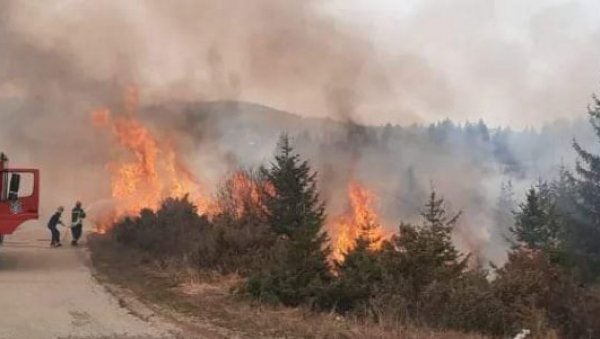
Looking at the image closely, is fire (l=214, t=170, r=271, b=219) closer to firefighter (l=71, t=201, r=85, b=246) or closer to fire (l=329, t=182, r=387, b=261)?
firefighter (l=71, t=201, r=85, b=246)

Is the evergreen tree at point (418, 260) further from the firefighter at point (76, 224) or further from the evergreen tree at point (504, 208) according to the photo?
the evergreen tree at point (504, 208)

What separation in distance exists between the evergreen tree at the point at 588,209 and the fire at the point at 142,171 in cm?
1420

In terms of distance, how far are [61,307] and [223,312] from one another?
2356 millimetres

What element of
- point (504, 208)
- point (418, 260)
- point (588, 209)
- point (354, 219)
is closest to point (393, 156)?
point (504, 208)

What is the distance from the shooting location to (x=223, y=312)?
9.51 metres

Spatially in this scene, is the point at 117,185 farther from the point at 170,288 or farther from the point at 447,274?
the point at 447,274

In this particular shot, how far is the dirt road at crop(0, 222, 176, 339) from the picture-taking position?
8039 millimetres

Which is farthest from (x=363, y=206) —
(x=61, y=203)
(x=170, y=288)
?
(x=170, y=288)

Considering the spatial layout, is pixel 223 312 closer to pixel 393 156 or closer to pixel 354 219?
pixel 354 219

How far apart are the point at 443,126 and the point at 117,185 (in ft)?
99.5

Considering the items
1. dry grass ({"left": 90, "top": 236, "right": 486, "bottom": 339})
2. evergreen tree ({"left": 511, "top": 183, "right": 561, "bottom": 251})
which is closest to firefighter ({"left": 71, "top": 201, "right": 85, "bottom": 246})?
dry grass ({"left": 90, "top": 236, "right": 486, "bottom": 339})

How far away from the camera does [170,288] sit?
1180 centimetres

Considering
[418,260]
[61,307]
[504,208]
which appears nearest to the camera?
[61,307]

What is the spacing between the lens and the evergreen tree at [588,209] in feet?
69.2
